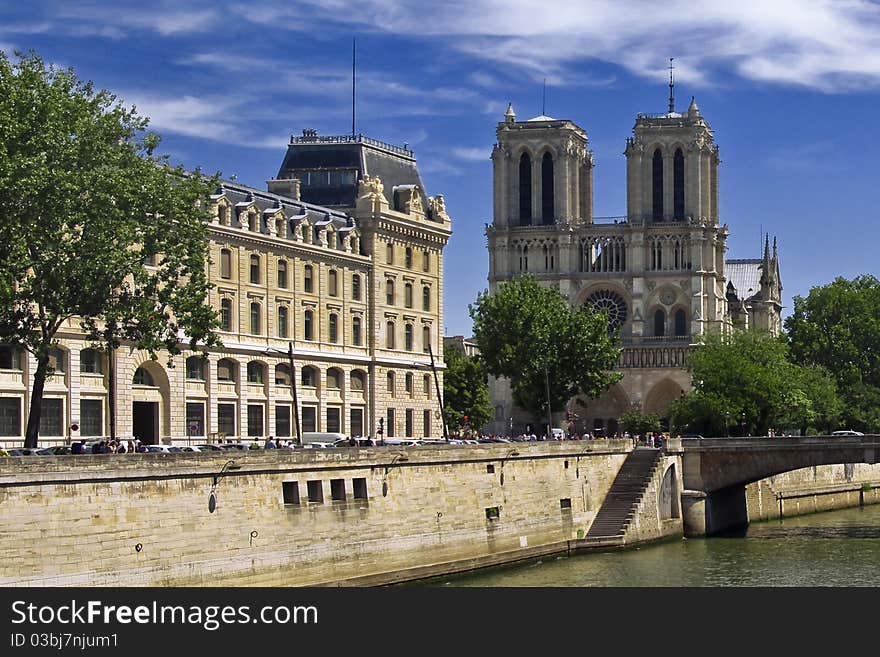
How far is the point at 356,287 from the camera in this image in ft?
366

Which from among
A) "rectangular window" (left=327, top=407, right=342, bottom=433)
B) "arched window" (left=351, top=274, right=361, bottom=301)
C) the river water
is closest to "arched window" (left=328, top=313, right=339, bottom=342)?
"arched window" (left=351, top=274, right=361, bottom=301)

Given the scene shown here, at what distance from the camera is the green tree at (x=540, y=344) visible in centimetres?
12738

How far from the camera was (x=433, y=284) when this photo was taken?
393 feet

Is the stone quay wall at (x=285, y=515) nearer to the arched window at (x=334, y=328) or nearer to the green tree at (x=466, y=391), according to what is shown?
the arched window at (x=334, y=328)

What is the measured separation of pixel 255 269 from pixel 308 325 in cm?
653

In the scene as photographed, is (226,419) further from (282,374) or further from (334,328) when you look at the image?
(334,328)

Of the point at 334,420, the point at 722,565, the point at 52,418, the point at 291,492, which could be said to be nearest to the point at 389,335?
the point at 334,420

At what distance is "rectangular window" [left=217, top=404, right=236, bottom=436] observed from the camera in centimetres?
Result: 9931

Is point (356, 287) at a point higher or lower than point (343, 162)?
lower

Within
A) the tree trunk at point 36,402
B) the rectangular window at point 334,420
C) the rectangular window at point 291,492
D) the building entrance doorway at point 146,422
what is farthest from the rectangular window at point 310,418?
the rectangular window at point 291,492

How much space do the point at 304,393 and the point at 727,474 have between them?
24495mm

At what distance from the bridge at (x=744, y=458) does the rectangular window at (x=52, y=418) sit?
102 ft

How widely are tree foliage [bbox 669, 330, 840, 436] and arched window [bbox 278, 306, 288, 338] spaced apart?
1476 inches
